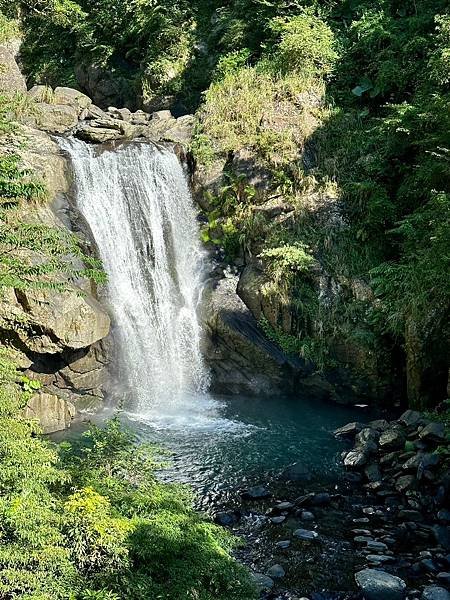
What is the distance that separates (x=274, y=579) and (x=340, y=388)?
6.08m

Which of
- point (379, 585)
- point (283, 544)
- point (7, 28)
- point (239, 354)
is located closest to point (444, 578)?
point (379, 585)

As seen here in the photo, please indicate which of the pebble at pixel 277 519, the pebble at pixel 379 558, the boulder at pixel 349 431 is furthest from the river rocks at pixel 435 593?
the boulder at pixel 349 431

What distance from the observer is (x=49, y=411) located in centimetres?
1007

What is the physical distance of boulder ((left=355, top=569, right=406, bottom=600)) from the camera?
5.62 meters

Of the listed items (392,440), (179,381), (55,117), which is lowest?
(392,440)

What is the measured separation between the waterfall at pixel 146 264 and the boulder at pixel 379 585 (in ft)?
20.5

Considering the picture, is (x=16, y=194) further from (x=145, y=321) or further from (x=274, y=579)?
(x=145, y=321)

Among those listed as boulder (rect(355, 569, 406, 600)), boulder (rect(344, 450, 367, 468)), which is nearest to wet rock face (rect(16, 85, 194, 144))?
boulder (rect(344, 450, 367, 468))

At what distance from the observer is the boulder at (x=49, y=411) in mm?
9875

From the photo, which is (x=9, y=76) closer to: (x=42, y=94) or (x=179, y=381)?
(x=42, y=94)

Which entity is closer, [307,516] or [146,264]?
[307,516]

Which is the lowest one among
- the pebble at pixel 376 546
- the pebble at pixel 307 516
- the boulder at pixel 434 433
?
the pebble at pixel 376 546

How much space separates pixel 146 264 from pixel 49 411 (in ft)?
13.7

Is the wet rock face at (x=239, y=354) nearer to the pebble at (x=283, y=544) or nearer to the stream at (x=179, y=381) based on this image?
the stream at (x=179, y=381)
